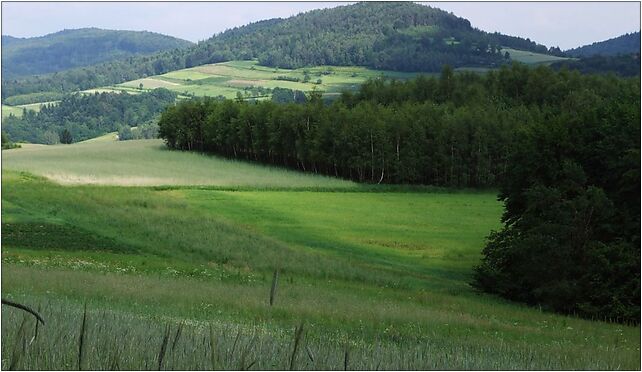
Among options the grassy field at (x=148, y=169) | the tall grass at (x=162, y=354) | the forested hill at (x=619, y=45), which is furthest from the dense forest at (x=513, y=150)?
the tall grass at (x=162, y=354)

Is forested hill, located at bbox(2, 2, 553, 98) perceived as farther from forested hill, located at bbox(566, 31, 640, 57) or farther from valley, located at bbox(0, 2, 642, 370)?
valley, located at bbox(0, 2, 642, 370)

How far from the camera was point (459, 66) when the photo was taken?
17962cm

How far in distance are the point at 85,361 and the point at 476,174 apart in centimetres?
8159

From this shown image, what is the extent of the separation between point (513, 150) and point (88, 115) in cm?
14621

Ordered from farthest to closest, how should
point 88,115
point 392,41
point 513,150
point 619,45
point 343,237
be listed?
point 88,115 < point 392,41 < point 619,45 < point 343,237 < point 513,150

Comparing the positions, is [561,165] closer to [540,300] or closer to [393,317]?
[540,300]

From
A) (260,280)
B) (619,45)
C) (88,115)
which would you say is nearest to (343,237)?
(260,280)

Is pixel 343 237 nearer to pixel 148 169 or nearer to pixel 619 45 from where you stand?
pixel 148 169

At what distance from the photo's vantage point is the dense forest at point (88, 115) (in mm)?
153250

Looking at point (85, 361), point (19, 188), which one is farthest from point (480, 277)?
point (19, 188)

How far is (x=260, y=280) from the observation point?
2773 centimetres

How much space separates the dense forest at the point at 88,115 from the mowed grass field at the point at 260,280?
253ft

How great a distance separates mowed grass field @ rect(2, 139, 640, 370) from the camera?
5.67 meters

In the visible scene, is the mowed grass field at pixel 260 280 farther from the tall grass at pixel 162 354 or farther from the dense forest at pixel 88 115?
the dense forest at pixel 88 115
